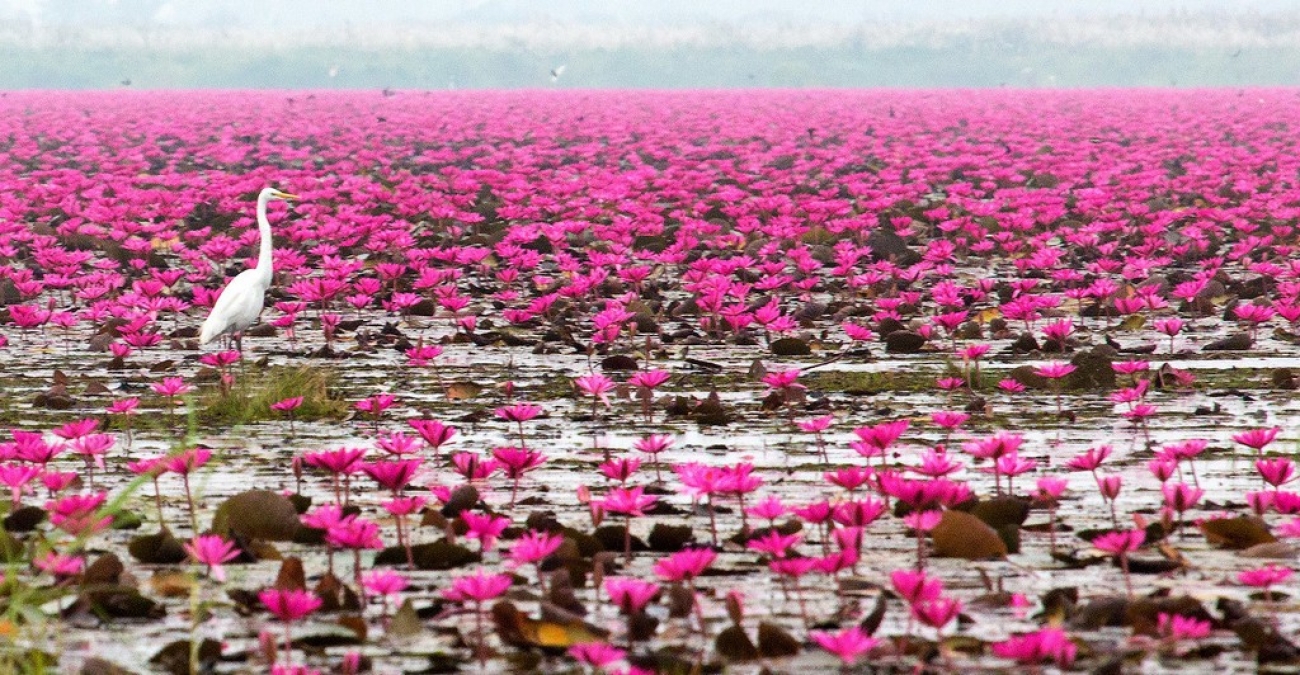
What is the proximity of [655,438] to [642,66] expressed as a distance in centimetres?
Result: 5768

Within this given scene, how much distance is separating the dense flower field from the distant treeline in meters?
45.8

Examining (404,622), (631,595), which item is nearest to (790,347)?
(404,622)

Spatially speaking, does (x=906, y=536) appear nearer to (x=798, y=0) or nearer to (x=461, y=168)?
(x=461, y=168)

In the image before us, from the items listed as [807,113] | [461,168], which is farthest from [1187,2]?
[461,168]

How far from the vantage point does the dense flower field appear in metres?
3.47

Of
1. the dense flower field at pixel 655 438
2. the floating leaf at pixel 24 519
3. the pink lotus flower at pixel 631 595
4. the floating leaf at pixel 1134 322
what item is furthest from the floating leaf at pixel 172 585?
the floating leaf at pixel 1134 322

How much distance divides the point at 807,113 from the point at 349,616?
86.7 feet

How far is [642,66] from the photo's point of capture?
202 feet

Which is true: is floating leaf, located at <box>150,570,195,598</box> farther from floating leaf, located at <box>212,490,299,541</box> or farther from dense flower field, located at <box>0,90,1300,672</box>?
floating leaf, located at <box>212,490,299,541</box>

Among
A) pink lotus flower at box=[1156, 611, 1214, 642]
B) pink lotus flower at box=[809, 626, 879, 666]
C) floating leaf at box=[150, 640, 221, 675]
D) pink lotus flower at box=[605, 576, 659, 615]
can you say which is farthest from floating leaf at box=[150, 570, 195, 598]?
pink lotus flower at box=[1156, 611, 1214, 642]

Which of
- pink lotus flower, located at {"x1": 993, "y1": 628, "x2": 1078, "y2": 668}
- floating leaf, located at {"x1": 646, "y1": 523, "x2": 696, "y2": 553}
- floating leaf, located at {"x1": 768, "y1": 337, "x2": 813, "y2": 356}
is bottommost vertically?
floating leaf, located at {"x1": 768, "y1": 337, "x2": 813, "y2": 356}

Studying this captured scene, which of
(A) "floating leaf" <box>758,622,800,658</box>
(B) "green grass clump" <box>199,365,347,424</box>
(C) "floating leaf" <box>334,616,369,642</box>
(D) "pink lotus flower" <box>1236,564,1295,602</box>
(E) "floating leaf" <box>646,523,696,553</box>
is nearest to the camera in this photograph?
(A) "floating leaf" <box>758,622,800,658</box>

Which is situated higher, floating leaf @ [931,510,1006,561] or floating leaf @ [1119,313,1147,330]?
floating leaf @ [931,510,1006,561]

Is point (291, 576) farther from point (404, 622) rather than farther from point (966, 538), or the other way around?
point (966, 538)
